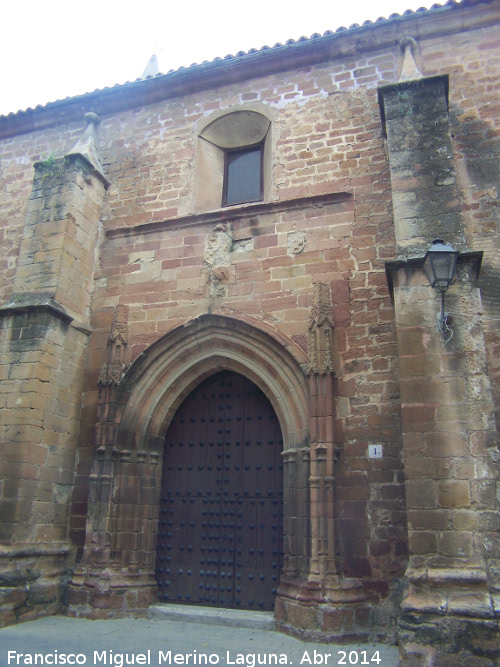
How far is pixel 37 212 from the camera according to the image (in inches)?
301

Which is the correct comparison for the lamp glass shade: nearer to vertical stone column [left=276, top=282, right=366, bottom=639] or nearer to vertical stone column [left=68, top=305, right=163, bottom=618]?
vertical stone column [left=276, top=282, right=366, bottom=639]

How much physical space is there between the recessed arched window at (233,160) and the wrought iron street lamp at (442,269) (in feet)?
11.0

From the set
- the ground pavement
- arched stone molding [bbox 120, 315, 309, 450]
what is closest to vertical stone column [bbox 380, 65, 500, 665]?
the ground pavement

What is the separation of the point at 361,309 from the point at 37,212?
4588 mm

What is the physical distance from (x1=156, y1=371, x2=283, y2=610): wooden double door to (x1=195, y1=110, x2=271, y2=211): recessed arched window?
2.61m

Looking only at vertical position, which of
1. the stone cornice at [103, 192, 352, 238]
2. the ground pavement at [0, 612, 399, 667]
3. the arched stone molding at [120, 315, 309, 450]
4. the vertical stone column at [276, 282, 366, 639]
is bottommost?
the ground pavement at [0, 612, 399, 667]

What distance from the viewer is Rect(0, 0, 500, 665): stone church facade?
16.7ft

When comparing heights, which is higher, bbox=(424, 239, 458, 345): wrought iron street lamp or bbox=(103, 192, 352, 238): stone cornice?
bbox=(103, 192, 352, 238): stone cornice

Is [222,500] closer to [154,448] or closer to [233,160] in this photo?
[154,448]

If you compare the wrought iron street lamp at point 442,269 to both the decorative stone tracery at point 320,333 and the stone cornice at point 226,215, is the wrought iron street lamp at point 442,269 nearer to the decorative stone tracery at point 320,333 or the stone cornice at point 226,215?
the decorative stone tracery at point 320,333

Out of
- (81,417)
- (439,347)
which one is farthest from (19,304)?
(439,347)

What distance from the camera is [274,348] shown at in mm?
6477

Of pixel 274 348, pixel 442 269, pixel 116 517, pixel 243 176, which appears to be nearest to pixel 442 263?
pixel 442 269

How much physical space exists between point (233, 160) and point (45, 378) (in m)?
4.16
